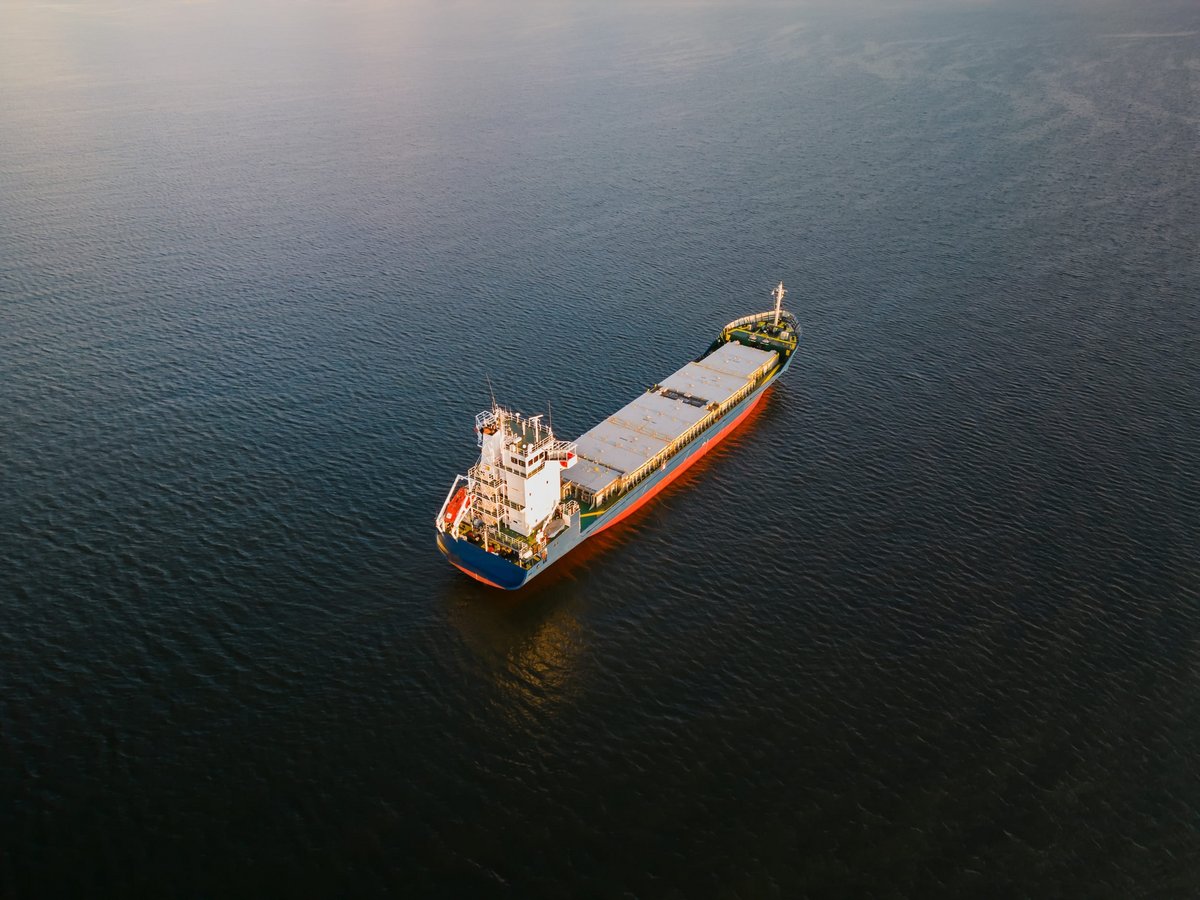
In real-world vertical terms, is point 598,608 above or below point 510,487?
below

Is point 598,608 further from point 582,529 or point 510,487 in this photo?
point 510,487

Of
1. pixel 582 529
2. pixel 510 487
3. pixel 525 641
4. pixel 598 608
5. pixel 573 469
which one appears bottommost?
pixel 525 641

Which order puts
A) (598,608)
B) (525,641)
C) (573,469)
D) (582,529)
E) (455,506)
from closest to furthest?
(525,641), (598,608), (455,506), (582,529), (573,469)

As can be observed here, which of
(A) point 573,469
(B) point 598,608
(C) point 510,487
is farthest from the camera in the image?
(A) point 573,469

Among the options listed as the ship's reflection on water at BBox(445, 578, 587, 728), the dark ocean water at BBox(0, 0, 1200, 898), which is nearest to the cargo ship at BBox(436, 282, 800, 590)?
the ship's reflection on water at BBox(445, 578, 587, 728)

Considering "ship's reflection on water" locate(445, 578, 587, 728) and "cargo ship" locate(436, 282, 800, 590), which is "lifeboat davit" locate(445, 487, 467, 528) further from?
"ship's reflection on water" locate(445, 578, 587, 728)

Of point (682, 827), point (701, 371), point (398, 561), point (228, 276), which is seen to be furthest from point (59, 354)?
point (682, 827)

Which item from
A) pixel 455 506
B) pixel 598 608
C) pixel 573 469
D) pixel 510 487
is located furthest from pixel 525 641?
pixel 573 469
